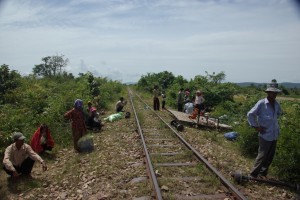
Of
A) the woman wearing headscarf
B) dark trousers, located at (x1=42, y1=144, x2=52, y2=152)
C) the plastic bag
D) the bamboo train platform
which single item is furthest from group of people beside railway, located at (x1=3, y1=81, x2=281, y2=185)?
the plastic bag

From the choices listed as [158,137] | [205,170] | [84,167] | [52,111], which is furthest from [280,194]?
[52,111]

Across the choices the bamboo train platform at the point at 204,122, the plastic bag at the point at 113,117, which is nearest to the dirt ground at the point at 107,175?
the bamboo train platform at the point at 204,122

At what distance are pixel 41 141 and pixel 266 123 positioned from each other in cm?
615

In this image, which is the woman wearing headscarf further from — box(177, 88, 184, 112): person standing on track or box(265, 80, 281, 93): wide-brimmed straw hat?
box(177, 88, 184, 112): person standing on track

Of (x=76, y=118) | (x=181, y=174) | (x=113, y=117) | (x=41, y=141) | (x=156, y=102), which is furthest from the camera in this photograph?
(x=156, y=102)

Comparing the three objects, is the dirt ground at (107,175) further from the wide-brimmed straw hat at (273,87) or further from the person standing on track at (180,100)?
the person standing on track at (180,100)

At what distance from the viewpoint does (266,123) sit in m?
6.55

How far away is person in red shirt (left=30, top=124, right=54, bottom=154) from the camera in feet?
29.6

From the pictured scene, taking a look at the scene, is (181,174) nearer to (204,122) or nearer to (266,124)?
(266,124)

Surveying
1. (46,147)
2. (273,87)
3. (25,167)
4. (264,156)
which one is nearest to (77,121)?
(46,147)

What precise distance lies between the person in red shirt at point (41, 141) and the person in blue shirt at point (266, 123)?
5.71 meters

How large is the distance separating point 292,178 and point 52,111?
918cm

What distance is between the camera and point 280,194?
6.05 meters

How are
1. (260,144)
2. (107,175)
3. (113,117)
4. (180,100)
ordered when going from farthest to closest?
(180,100) < (113,117) < (107,175) < (260,144)
